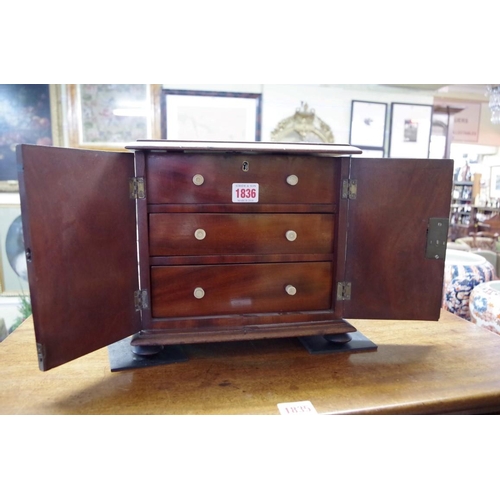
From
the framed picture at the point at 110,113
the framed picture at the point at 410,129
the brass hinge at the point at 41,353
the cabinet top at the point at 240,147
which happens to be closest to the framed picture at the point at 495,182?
the framed picture at the point at 410,129

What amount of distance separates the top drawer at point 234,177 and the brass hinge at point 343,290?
8.1 inches

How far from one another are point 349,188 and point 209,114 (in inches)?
80.1

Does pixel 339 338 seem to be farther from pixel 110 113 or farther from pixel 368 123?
pixel 368 123

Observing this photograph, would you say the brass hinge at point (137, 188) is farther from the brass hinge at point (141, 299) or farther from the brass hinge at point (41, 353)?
the brass hinge at point (41, 353)

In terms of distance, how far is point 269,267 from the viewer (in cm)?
93

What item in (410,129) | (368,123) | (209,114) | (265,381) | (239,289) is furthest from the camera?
(410,129)

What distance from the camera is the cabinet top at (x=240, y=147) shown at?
82 cm

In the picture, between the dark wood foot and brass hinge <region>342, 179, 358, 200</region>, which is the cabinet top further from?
the dark wood foot

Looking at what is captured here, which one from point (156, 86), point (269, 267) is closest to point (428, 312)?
point (269, 267)

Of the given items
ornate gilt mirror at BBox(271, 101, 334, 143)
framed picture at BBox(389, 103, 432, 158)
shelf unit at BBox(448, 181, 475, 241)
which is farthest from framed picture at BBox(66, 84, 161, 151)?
shelf unit at BBox(448, 181, 475, 241)

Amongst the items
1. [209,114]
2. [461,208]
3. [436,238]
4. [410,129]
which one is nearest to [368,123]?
[410,129]

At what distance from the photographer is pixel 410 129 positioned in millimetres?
3168

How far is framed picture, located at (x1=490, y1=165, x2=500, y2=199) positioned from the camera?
19.3 ft

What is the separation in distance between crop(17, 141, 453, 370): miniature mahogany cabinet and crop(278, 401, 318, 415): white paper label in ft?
0.71
